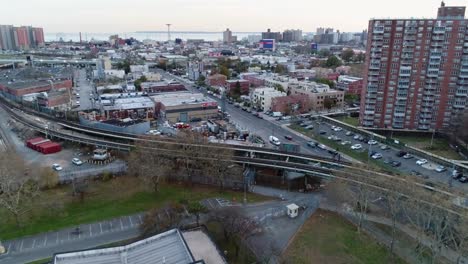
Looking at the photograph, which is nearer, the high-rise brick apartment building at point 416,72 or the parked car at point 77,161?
the parked car at point 77,161

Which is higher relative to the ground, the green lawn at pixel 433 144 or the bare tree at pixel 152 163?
the bare tree at pixel 152 163

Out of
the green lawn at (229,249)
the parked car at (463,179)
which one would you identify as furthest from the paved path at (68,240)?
the parked car at (463,179)

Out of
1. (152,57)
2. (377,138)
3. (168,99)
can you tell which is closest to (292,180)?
(377,138)

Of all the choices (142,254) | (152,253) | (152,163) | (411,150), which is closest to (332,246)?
(152,253)

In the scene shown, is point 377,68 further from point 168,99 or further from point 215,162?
point 168,99

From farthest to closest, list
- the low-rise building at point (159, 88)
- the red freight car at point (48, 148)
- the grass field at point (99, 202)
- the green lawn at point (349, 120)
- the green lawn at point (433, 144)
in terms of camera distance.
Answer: the low-rise building at point (159, 88) → the green lawn at point (349, 120) → the green lawn at point (433, 144) → the red freight car at point (48, 148) → the grass field at point (99, 202)

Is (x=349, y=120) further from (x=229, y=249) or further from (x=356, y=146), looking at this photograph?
(x=229, y=249)

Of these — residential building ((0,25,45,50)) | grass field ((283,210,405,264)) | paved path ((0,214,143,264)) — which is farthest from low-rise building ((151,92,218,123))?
residential building ((0,25,45,50))

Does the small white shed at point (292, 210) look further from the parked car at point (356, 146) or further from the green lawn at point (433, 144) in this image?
the green lawn at point (433, 144)
